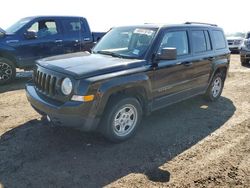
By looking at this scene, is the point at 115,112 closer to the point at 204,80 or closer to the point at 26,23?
the point at 204,80

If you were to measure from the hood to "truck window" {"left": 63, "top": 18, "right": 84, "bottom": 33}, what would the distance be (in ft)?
17.0

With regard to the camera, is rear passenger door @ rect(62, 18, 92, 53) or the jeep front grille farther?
rear passenger door @ rect(62, 18, 92, 53)

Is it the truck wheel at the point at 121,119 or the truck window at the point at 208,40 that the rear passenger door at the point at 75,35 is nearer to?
the truck window at the point at 208,40

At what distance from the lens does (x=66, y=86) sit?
404 centimetres

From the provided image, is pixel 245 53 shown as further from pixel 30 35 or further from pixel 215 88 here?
pixel 30 35

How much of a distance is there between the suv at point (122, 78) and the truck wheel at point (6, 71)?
13.6 feet

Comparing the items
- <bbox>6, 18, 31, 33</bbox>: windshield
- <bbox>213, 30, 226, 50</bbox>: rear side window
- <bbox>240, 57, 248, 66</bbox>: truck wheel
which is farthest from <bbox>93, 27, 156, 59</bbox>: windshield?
<bbox>240, 57, 248, 66</bbox>: truck wheel

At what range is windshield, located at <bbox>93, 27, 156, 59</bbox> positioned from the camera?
16.1 ft

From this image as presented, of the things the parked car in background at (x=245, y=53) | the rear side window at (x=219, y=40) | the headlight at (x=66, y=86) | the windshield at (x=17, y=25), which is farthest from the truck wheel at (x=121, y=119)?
the parked car in background at (x=245, y=53)

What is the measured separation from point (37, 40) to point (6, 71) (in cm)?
136

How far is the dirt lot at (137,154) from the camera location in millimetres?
3602

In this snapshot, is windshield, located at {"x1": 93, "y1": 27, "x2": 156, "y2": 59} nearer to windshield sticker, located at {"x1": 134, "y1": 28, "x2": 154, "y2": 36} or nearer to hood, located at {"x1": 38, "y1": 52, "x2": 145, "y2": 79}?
windshield sticker, located at {"x1": 134, "y1": 28, "x2": 154, "y2": 36}

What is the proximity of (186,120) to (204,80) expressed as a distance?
1131 mm

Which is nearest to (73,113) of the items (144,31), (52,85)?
(52,85)
